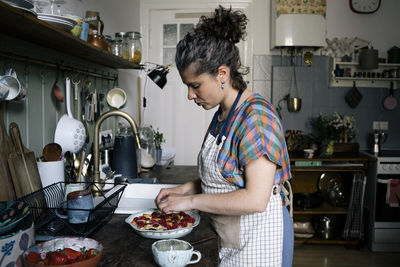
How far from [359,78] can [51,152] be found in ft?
10.8

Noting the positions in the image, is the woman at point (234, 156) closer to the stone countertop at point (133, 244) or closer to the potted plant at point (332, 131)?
the stone countertop at point (133, 244)

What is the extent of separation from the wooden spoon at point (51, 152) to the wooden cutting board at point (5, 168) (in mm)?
234

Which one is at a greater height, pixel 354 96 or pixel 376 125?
pixel 354 96

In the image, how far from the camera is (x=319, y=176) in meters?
3.72

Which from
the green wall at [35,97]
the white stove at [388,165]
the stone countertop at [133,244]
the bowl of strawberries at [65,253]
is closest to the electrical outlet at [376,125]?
the white stove at [388,165]

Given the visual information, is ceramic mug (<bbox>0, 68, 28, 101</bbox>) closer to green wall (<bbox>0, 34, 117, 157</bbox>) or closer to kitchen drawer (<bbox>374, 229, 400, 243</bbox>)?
green wall (<bbox>0, 34, 117, 157</bbox>)

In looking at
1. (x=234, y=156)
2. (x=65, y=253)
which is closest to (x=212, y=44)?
(x=234, y=156)

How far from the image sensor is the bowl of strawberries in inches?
33.1

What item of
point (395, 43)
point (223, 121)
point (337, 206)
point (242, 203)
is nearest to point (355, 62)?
point (395, 43)

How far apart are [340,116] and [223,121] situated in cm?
285

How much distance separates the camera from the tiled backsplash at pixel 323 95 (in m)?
3.86

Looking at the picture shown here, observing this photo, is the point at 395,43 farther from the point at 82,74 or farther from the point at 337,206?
the point at 82,74

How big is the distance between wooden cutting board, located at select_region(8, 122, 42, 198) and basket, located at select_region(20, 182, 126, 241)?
0.05m

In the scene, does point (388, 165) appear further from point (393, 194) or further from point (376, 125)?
point (376, 125)
